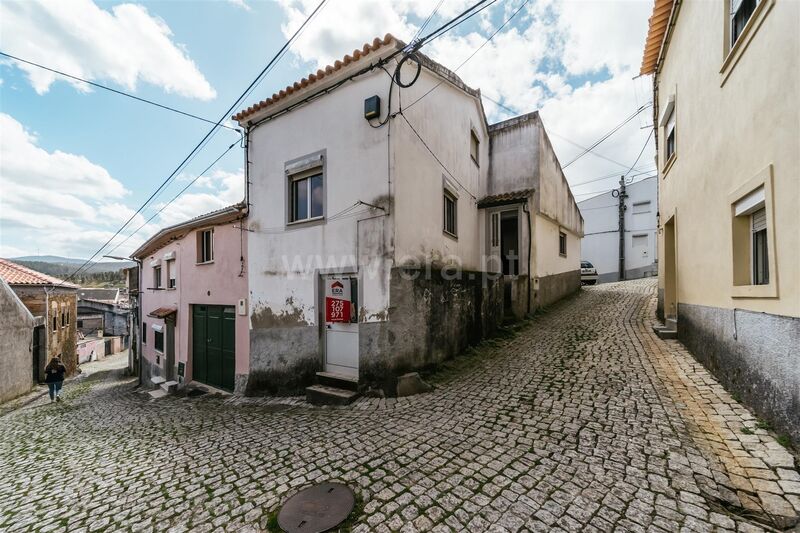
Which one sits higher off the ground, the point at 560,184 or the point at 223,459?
the point at 560,184

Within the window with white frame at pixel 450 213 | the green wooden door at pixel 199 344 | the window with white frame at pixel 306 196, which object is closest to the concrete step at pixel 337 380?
the window with white frame at pixel 306 196

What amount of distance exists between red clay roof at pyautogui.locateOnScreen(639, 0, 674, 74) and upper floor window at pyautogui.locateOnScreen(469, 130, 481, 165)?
4937 mm

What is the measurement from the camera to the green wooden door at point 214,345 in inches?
384

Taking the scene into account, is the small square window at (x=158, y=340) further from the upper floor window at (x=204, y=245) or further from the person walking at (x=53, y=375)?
the upper floor window at (x=204, y=245)

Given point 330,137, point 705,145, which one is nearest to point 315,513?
point 330,137

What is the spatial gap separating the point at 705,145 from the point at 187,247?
14.3 metres

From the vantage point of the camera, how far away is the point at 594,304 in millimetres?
12234

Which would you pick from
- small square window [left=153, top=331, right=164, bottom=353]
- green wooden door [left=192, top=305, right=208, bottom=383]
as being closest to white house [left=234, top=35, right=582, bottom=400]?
green wooden door [left=192, top=305, right=208, bottom=383]

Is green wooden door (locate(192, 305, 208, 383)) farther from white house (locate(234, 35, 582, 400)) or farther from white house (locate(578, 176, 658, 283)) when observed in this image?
white house (locate(578, 176, 658, 283))

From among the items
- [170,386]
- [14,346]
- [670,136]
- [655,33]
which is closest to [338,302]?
[170,386]

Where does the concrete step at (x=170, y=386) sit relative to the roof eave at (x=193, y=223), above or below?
below

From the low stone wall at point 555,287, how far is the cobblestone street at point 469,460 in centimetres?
456

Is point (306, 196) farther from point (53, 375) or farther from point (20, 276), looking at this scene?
point (20, 276)

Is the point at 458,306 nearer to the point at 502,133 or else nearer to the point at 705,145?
the point at 705,145
